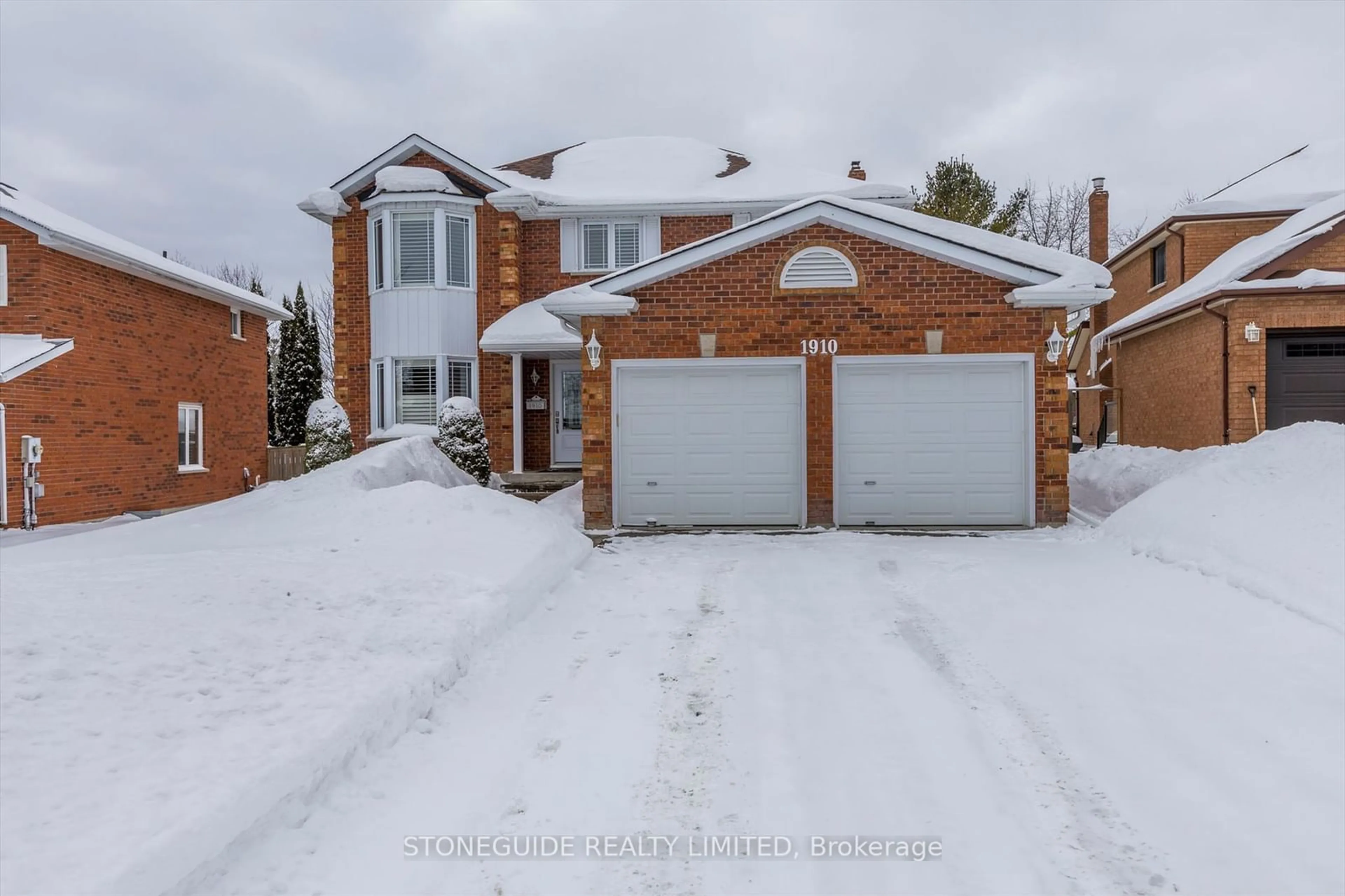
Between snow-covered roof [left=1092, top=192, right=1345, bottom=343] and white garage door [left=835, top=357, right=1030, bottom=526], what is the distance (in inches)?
261

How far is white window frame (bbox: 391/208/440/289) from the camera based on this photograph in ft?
62.0

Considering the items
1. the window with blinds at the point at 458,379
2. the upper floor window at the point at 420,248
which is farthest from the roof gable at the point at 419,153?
the window with blinds at the point at 458,379

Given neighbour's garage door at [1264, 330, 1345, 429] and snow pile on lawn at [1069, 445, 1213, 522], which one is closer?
snow pile on lawn at [1069, 445, 1213, 522]

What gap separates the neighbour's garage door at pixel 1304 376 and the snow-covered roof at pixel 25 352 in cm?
2115

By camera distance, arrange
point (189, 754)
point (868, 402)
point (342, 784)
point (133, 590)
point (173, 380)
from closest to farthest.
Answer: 1. point (189, 754)
2. point (342, 784)
3. point (133, 590)
4. point (868, 402)
5. point (173, 380)

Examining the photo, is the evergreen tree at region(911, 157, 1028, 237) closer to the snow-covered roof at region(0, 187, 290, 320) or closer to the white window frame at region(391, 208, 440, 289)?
the white window frame at region(391, 208, 440, 289)

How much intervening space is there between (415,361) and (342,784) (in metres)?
15.9

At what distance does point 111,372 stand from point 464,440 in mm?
6802

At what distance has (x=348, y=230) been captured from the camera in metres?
19.8

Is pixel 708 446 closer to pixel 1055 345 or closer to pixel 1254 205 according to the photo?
pixel 1055 345

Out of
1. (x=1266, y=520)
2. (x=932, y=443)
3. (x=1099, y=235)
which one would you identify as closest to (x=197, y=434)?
(x=932, y=443)

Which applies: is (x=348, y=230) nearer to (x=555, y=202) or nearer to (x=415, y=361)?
(x=415, y=361)

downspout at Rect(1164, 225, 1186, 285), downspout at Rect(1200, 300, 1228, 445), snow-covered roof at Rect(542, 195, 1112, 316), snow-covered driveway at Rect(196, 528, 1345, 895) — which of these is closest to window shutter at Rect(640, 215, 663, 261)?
snow-covered roof at Rect(542, 195, 1112, 316)

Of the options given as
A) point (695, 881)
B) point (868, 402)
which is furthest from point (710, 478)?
point (695, 881)
